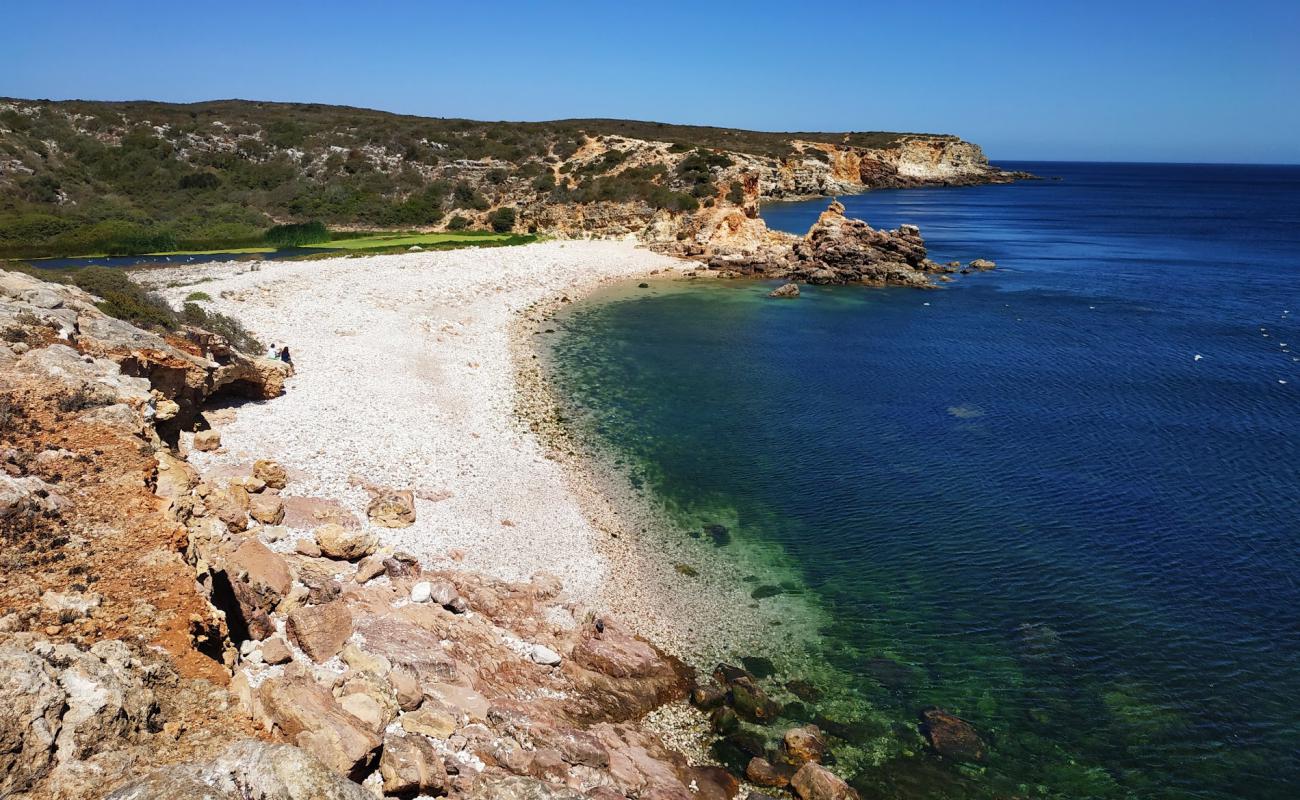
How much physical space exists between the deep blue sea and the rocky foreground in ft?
11.3

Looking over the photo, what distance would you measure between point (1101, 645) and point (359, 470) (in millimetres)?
17480

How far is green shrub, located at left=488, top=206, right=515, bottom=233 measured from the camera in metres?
66.7

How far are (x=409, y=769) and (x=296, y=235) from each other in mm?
55314

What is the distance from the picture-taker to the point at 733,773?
11.5m

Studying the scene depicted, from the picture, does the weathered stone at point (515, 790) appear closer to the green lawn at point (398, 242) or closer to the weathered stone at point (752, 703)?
the weathered stone at point (752, 703)

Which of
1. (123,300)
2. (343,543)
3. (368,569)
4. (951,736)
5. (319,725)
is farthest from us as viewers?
(123,300)

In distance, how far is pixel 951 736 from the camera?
1227cm

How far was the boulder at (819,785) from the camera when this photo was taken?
35.7ft

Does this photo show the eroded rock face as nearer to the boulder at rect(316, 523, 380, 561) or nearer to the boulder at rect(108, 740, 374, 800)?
the boulder at rect(316, 523, 380, 561)

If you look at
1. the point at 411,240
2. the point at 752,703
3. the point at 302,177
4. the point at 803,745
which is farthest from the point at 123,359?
the point at 302,177

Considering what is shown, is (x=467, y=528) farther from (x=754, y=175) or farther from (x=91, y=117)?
(x=91, y=117)

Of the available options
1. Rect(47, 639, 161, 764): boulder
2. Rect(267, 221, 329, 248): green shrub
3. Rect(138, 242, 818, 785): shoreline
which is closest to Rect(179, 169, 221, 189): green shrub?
Rect(267, 221, 329, 248): green shrub

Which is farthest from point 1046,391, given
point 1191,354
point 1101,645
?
point 1101,645

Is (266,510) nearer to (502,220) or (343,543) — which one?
(343,543)
